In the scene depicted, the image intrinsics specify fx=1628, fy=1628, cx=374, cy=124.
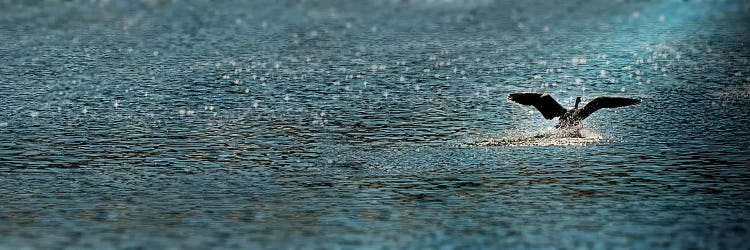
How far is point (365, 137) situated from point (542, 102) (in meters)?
3.87

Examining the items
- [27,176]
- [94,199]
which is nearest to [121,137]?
[27,176]

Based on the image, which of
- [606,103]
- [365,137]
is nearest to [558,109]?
[606,103]

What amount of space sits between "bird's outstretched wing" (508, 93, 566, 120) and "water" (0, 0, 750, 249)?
0.99 m

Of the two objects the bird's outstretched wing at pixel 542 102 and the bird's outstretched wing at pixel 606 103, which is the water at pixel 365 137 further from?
the bird's outstretched wing at pixel 542 102

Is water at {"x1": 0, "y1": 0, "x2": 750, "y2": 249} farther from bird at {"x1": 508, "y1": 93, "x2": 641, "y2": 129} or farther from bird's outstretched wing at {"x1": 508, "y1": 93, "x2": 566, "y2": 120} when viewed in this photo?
bird's outstretched wing at {"x1": 508, "y1": 93, "x2": 566, "y2": 120}

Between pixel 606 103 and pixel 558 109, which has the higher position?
pixel 606 103

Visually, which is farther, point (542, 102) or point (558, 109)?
point (558, 109)

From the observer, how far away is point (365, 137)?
115ft

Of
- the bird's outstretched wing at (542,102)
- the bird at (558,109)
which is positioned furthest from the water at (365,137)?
the bird's outstretched wing at (542,102)

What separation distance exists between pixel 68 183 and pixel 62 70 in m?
18.8

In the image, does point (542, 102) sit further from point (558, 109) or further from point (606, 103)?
point (606, 103)

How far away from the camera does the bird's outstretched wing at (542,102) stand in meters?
34.1

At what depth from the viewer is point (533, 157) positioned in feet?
105

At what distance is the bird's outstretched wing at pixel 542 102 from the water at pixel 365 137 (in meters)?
0.99
